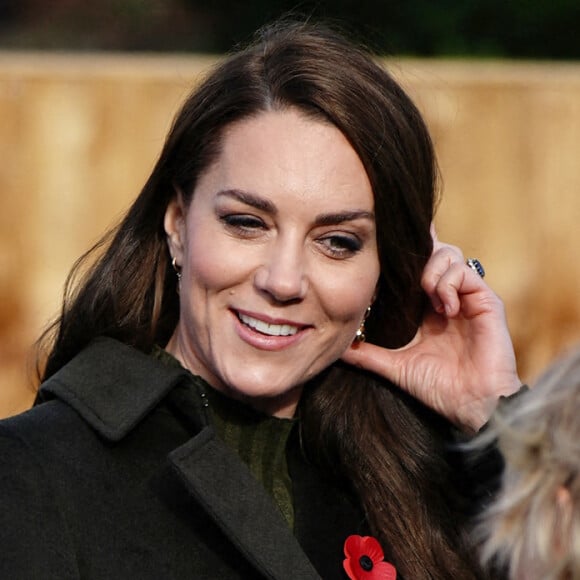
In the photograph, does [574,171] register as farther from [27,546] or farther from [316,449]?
[27,546]

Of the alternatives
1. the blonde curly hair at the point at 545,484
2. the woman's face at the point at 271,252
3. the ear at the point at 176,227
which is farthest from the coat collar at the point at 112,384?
the blonde curly hair at the point at 545,484

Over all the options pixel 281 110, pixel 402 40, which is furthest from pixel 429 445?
pixel 402 40

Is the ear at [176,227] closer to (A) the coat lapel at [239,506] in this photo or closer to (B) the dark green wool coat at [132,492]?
(B) the dark green wool coat at [132,492]

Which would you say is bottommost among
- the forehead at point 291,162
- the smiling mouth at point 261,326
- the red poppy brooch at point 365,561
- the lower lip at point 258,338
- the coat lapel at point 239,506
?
the red poppy brooch at point 365,561

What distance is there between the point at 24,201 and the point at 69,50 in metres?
2.05

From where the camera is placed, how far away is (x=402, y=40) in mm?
8094

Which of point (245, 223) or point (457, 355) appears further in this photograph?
point (457, 355)

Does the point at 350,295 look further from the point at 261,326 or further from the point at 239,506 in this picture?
the point at 239,506

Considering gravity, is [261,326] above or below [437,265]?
below

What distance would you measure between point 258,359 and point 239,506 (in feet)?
1.10

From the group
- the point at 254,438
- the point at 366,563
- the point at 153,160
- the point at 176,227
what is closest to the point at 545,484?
the point at 366,563

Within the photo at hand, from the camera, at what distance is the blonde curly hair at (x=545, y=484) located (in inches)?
89.1

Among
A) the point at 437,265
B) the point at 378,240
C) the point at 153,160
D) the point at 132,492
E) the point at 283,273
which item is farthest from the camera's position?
the point at 153,160

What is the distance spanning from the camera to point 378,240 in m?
3.35
